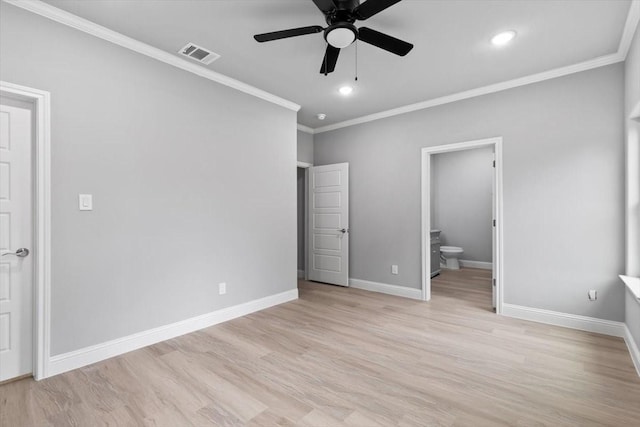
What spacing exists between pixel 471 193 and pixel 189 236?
6.04 m

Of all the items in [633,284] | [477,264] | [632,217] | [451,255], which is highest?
[632,217]

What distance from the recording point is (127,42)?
2.74m

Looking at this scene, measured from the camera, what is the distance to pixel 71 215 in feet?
8.02

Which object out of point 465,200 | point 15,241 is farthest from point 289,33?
point 465,200

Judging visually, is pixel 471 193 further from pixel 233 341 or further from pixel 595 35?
pixel 233 341

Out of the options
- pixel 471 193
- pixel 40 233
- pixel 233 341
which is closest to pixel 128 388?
pixel 233 341

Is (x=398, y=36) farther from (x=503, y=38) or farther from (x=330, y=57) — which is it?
(x=503, y=38)

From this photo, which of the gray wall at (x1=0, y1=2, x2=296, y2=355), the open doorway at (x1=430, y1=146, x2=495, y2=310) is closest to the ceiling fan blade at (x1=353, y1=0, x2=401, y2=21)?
the gray wall at (x1=0, y1=2, x2=296, y2=355)

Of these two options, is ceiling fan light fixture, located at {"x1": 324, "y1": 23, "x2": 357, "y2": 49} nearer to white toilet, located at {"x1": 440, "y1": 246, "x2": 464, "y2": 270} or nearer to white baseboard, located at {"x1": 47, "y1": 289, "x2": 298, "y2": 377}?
white baseboard, located at {"x1": 47, "y1": 289, "x2": 298, "y2": 377}

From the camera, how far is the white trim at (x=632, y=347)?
2391 millimetres

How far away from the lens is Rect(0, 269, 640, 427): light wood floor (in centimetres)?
187

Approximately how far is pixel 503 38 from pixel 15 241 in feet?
13.8

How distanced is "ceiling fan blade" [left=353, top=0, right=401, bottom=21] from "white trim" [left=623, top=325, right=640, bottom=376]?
10.2 ft

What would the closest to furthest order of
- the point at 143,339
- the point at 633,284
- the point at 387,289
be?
the point at 633,284
the point at 143,339
the point at 387,289
